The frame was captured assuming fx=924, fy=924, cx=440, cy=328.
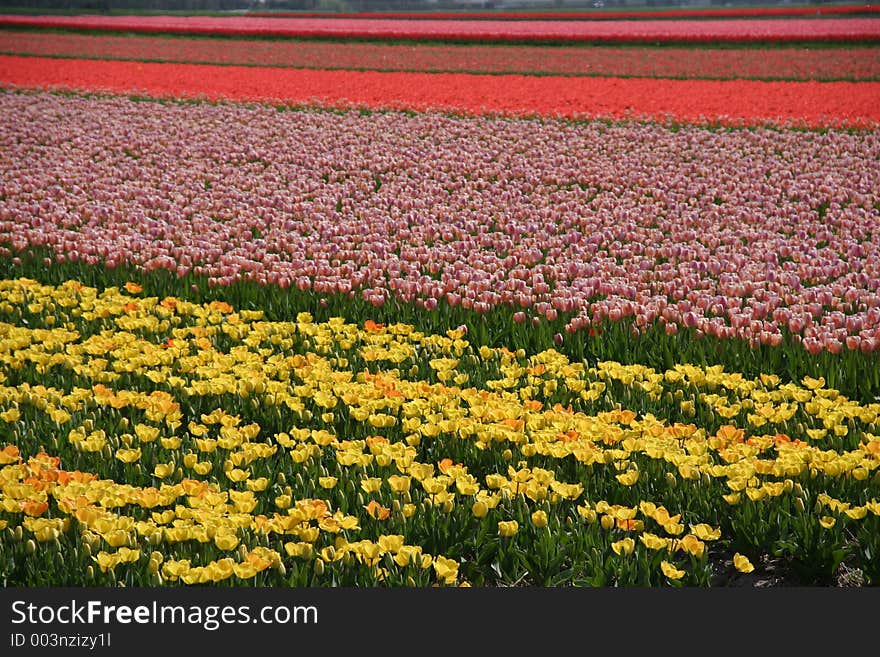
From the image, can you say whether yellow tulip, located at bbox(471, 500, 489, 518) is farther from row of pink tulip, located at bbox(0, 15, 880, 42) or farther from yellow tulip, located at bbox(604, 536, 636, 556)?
row of pink tulip, located at bbox(0, 15, 880, 42)

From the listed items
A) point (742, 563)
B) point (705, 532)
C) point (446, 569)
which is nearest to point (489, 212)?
point (705, 532)

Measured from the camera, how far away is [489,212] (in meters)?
9.53

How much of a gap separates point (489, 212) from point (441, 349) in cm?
416

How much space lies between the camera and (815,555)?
331 centimetres

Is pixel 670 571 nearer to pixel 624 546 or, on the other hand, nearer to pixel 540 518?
pixel 624 546

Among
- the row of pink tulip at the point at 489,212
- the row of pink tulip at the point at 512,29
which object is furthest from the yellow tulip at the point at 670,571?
the row of pink tulip at the point at 512,29

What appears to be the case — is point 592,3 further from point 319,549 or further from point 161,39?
point 319,549

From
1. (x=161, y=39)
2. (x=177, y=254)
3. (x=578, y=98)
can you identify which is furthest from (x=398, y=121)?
(x=161, y=39)

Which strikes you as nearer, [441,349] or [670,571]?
[670,571]

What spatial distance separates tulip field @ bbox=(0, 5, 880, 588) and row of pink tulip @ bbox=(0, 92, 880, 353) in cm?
5

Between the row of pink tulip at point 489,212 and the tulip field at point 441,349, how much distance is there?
1.8 inches

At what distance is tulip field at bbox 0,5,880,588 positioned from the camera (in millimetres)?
3318

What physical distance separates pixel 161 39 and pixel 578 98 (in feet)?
62.6

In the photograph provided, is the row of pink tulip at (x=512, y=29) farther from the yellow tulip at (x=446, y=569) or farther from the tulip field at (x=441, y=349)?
the yellow tulip at (x=446, y=569)
